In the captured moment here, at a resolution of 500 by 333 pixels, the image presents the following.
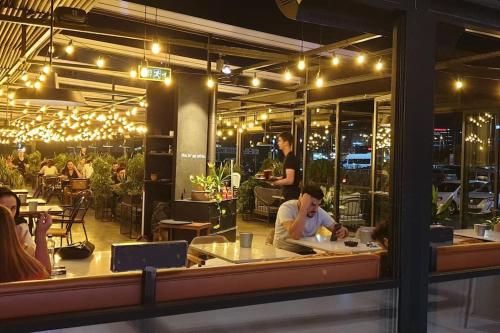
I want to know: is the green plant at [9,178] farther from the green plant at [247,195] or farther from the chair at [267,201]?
the chair at [267,201]

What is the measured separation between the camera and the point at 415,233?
3.16 metres

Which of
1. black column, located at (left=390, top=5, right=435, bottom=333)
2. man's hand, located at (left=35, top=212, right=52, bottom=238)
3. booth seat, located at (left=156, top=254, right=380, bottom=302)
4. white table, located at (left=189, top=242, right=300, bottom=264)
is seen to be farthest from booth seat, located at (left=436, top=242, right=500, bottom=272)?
man's hand, located at (left=35, top=212, right=52, bottom=238)

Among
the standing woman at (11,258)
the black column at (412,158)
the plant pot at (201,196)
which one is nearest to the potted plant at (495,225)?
the black column at (412,158)

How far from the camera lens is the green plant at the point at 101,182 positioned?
12930 mm

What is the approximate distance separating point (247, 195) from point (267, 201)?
996 mm

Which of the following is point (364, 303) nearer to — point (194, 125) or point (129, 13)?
point (129, 13)

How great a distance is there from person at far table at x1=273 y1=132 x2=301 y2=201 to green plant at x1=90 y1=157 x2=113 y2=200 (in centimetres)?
680

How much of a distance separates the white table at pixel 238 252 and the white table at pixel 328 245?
0.35 meters

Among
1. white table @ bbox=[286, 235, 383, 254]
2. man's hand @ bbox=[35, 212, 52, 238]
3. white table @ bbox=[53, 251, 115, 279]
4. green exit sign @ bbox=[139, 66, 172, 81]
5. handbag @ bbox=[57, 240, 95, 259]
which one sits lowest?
white table @ bbox=[53, 251, 115, 279]

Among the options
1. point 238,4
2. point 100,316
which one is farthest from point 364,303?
point 238,4

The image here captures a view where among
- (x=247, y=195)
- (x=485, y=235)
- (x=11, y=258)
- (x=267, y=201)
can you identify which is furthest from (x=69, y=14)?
(x=247, y=195)

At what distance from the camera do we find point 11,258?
2.66 meters

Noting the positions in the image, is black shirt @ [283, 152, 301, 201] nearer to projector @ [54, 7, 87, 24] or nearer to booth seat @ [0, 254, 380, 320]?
projector @ [54, 7, 87, 24]

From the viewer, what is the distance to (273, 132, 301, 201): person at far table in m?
7.25
